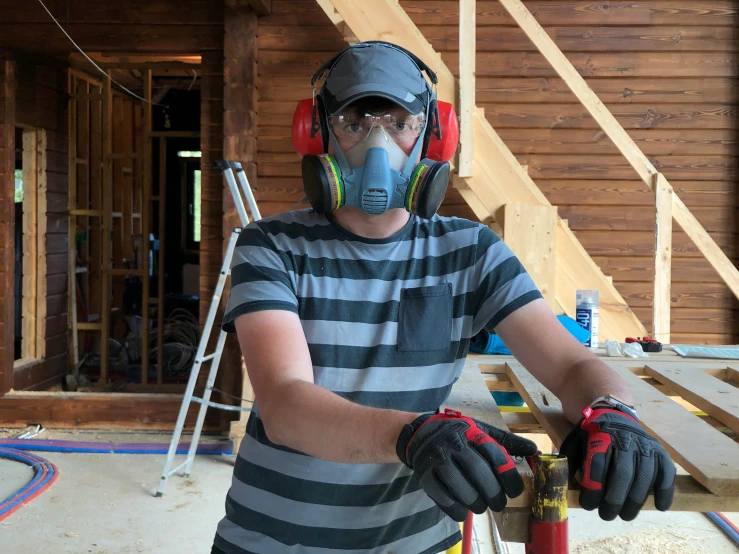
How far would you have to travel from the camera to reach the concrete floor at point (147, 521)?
3.82 metres

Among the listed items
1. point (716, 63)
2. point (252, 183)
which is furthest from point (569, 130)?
point (252, 183)

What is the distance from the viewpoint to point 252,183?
18.7ft

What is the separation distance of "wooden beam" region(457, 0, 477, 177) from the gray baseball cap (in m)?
2.28

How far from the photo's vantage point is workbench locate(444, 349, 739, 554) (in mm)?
1181

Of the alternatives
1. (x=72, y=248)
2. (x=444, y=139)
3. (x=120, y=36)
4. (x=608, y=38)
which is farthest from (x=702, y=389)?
(x=72, y=248)

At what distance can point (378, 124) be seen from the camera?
1.75m

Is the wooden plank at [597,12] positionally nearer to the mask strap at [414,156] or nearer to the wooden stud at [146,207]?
the wooden stud at [146,207]

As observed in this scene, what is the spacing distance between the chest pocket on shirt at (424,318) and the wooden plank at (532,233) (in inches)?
96.4

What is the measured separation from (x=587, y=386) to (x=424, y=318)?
0.38 m

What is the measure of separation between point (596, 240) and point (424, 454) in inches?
197

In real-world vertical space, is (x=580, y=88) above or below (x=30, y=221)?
above

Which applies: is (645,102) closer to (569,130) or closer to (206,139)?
(569,130)

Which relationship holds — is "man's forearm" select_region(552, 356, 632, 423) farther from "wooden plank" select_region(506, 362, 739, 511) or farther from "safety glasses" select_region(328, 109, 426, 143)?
"safety glasses" select_region(328, 109, 426, 143)

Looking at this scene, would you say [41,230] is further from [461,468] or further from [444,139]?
[461,468]
